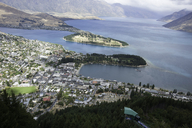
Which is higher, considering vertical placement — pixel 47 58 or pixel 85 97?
pixel 47 58

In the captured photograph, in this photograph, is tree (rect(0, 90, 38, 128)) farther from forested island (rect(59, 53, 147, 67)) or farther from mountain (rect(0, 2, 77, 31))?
mountain (rect(0, 2, 77, 31))

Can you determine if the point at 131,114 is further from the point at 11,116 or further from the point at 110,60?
the point at 110,60

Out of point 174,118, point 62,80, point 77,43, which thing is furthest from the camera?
point 77,43

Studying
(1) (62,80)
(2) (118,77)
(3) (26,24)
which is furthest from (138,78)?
(3) (26,24)

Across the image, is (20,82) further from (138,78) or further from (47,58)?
(138,78)

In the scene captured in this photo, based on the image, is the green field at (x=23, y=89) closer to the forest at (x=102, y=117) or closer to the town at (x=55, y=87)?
the town at (x=55, y=87)

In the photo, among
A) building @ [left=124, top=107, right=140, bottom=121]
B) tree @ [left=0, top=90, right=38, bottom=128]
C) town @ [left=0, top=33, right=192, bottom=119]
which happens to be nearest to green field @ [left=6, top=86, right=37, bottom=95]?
town @ [left=0, top=33, right=192, bottom=119]

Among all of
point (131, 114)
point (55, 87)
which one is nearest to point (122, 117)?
point (131, 114)
